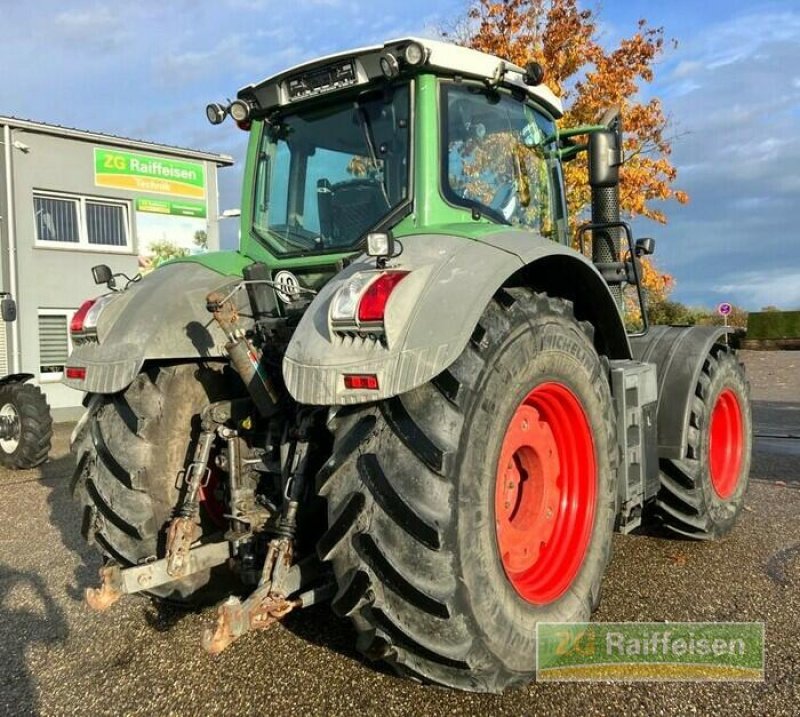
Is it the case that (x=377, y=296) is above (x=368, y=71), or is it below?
below

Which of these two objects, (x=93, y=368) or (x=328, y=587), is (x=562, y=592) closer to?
(x=328, y=587)

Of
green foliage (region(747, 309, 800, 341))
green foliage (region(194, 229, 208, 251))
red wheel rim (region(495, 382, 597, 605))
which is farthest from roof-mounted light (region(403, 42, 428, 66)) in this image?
green foliage (region(747, 309, 800, 341))

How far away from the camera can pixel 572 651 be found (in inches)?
119

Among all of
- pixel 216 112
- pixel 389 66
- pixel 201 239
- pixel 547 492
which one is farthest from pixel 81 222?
pixel 547 492

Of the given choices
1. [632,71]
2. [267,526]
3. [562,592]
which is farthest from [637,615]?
[632,71]

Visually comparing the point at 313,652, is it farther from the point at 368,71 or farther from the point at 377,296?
the point at 368,71

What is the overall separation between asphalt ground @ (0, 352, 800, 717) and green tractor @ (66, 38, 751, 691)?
25 centimetres

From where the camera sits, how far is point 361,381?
2.37 metres

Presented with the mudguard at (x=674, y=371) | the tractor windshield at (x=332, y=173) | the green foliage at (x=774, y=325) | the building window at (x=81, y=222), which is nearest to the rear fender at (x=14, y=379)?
the tractor windshield at (x=332, y=173)

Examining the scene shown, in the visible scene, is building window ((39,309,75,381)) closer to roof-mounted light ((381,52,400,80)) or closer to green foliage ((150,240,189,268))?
green foliage ((150,240,189,268))

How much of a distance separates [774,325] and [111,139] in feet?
87.2

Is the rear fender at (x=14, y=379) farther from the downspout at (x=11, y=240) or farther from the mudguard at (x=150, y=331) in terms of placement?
the mudguard at (x=150, y=331)

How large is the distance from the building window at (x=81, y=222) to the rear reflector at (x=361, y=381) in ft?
55.0

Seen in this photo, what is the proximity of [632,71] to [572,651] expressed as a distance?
→ 14.6m
